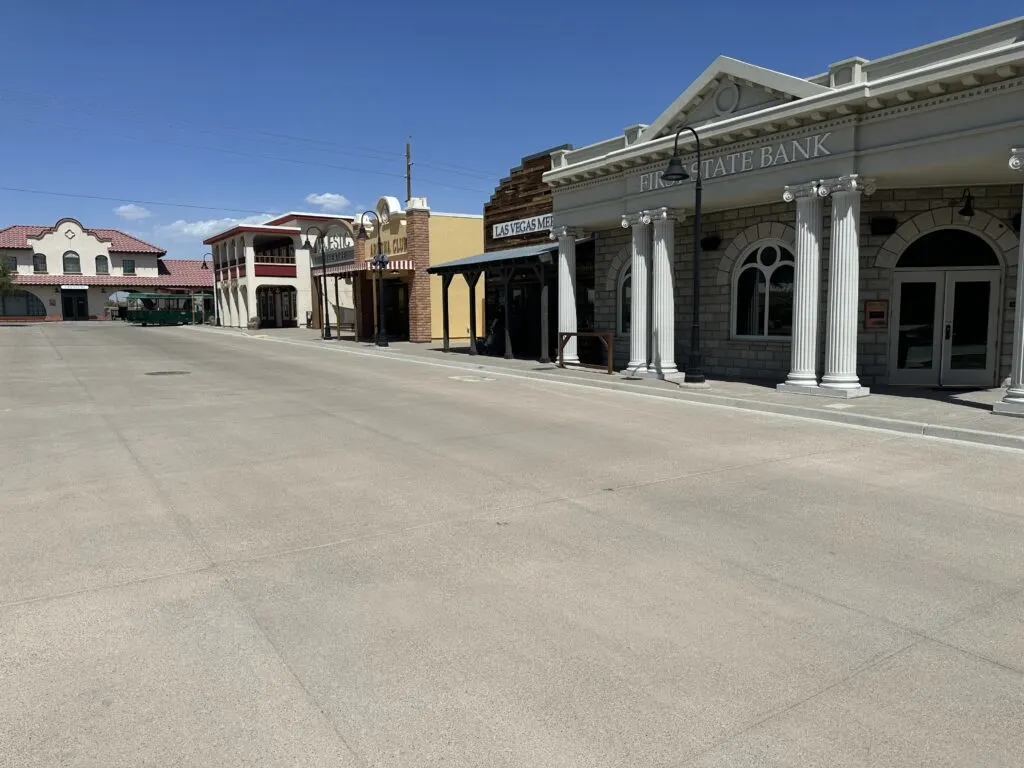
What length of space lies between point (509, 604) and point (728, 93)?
530 inches

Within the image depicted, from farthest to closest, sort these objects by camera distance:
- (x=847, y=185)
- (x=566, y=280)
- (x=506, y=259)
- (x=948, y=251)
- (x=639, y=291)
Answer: (x=506, y=259), (x=566, y=280), (x=639, y=291), (x=948, y=251), (x=847, y=185)

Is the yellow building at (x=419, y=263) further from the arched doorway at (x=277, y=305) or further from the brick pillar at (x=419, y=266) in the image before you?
the arched doorway at (x=277, y=305)

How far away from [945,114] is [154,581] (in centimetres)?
1239

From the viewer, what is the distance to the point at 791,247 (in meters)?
15.6

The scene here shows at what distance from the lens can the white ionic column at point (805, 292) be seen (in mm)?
13406

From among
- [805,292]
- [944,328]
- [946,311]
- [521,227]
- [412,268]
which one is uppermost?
[521,227]

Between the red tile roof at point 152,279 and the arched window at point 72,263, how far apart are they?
0.67m

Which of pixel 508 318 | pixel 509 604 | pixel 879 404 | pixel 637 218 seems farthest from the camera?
pixel 508 318

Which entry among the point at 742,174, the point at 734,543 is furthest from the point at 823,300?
the point at 734,543

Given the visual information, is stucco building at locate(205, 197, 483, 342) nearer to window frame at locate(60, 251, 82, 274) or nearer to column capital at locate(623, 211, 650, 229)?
window frame at locate(60, 251, 82, 274)

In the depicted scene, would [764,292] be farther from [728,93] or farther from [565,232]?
[565,232]

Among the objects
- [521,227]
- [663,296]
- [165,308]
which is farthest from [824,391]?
[165,308]

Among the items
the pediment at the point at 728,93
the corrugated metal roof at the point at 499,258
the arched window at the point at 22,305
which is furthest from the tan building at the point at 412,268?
the arched window at the point at 22,305

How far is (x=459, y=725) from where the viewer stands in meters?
2.99
